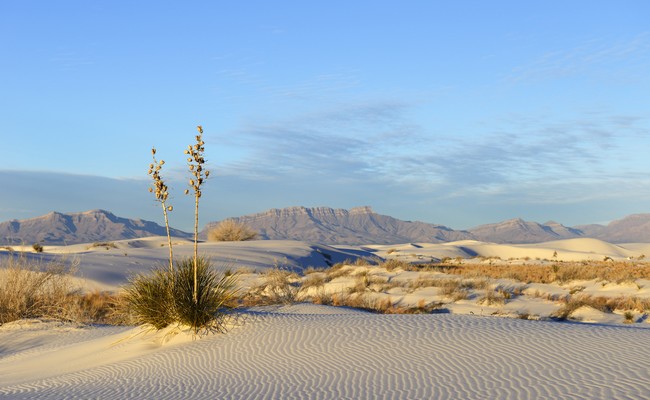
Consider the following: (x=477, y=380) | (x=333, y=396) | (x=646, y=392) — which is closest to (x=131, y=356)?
(x=333, y=396)

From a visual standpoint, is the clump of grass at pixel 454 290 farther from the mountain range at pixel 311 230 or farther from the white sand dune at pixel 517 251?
the mountain range at pixel 311 230

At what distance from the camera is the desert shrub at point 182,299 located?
8039mm

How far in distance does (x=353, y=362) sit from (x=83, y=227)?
148m

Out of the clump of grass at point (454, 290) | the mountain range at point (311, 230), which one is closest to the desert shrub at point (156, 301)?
the clump of grass at point (454, 290)

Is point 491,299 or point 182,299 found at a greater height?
point 182,299

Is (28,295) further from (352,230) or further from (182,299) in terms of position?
(352,230)

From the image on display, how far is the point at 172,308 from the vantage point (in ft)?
26.5

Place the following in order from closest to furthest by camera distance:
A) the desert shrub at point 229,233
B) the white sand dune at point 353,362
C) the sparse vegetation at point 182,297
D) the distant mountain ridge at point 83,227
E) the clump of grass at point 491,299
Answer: the white sand dune at point 353,362, the sparse vegetation at point 182,297, the clump of grass at point 491,299, the desert shrub at point 229,233, the distant mountain ridge at point 83,227

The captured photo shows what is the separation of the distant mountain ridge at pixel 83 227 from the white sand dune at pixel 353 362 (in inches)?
4747

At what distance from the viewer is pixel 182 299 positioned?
26.5ft

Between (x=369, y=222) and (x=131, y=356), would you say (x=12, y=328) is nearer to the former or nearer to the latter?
(x=131, y=356)

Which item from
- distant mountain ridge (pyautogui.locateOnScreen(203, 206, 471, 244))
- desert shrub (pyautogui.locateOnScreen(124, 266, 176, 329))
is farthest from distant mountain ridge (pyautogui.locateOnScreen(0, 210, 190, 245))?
desert shrub (pyautogui.locateOnScreen(124, 266, 176, 329))

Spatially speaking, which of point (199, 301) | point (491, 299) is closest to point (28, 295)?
point (199, 301)

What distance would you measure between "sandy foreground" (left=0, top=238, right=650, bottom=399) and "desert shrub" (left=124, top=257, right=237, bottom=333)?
0.20 m
